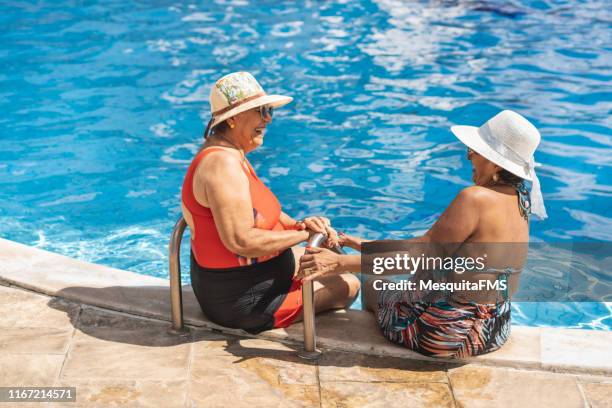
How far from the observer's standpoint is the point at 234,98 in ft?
14.6

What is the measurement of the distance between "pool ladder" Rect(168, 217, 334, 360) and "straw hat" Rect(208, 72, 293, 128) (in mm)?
651

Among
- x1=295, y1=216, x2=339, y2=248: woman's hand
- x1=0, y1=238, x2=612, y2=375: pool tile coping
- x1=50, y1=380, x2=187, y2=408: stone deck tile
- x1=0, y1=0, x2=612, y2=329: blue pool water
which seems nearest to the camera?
x1=50, y1=380, x2=187, y2=408: stone deck tile

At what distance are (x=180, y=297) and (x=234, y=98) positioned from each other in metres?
1.20

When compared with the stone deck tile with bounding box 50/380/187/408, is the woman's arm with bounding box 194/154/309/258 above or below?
above

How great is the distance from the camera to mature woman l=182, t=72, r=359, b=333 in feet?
14.2

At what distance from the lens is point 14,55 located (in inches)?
517

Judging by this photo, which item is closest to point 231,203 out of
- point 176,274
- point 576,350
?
point 176,274

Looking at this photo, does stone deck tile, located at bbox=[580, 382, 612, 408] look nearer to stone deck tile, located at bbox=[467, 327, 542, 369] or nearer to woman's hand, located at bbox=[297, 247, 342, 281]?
stone deck tile, located at bbox=[467, 327, 542, 369]

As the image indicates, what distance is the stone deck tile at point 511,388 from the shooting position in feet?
13.6

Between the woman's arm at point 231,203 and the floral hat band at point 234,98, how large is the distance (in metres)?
0.27

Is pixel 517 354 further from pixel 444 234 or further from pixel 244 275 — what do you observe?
pixel 244 275

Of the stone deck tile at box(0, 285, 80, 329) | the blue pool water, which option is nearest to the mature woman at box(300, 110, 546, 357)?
the stone deck tile at box(0, 285, 80, 329)

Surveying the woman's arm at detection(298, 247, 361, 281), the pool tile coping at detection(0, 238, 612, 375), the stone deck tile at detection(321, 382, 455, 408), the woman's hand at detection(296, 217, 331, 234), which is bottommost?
the pool tile coping at detection(0, 238, 612, 375)

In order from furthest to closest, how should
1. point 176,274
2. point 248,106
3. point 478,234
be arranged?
point 176,274
point 248,106
point 478,234
